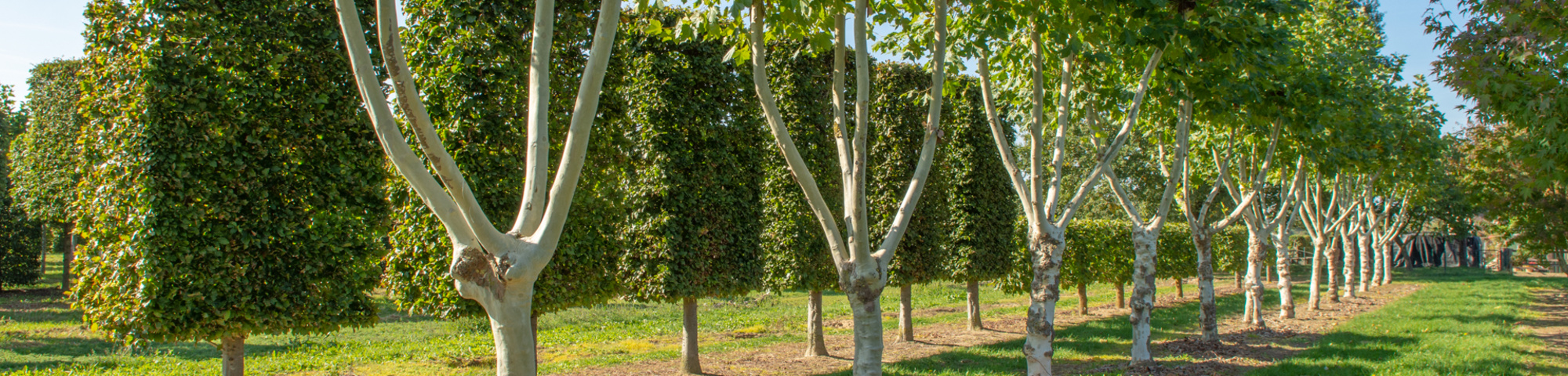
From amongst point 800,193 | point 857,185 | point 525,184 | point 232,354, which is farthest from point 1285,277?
point 232,354

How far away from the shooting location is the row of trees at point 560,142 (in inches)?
196

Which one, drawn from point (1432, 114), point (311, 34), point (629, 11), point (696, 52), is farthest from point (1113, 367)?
point (1432, 114)

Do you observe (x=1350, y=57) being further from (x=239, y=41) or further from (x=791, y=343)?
(x=239, y=41)

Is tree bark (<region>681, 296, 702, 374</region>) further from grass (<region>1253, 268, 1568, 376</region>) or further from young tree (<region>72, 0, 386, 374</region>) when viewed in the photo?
grass (<region>1253, 268, 1568, 376</region>)

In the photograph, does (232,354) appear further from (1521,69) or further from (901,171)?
(1521,69)

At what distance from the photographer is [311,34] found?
23.2 feet

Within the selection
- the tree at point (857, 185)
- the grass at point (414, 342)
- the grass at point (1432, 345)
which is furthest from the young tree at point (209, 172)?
the grass at point (1432, 345)

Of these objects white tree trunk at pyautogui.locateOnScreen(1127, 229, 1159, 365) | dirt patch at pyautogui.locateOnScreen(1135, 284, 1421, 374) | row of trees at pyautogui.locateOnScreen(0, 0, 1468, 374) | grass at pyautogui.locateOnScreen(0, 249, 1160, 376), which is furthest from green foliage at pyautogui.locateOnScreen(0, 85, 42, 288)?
dirt patch at pyautogui.locateOnScreen(1135, 284, 1421, 374)

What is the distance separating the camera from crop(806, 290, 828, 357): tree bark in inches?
468

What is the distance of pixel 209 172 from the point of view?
250 inches

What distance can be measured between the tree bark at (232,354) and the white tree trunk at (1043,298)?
7047mm

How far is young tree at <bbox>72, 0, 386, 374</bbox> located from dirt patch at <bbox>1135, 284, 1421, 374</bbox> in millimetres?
9058

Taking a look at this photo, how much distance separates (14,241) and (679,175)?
24094 mm

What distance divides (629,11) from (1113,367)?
25.5 ft
